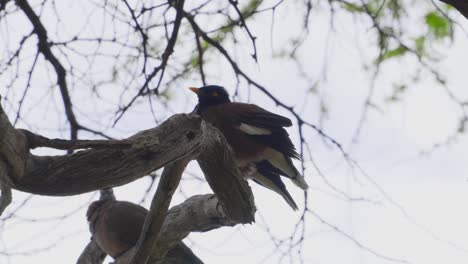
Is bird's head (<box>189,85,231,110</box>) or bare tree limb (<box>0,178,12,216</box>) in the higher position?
bird's head (<box>189,85,231,110</box>)

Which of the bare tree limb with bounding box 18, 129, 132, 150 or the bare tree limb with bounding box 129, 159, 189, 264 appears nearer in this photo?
the bare tree limb with bounding box 18, 129, 132, 150

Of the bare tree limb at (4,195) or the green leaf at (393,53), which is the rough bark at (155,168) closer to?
the bare tree limb at (4,195)

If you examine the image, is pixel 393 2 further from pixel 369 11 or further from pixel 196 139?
pixel 196 139

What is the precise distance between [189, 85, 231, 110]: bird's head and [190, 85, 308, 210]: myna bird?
0.56 m

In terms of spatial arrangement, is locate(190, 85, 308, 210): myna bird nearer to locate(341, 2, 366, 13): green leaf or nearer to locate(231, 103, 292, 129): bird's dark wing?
locate(231, 103, 292, 129): bird's dark wing

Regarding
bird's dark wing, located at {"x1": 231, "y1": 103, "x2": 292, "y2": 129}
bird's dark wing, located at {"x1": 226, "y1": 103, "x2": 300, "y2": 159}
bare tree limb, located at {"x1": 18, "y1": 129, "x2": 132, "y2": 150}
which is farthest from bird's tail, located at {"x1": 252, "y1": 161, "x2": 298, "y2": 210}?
bare tree limb, located at {"x1": 18, "y1": 129, "x2": 132, "y2": 150}

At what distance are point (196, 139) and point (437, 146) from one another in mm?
1621

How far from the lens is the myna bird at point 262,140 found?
4320 millimetres

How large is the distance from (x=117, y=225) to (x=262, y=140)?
1319mm

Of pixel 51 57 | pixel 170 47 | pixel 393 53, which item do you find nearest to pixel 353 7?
pixel 393 53

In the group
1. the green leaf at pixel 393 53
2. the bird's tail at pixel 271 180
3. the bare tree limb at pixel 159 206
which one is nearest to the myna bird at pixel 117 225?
the bird's tail at pixel 271 180

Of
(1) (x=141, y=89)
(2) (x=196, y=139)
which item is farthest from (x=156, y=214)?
(1) (x=141, y=89)

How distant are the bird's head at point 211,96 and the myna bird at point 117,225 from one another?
3.05ft

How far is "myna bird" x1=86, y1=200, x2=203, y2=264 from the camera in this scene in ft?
15.1
